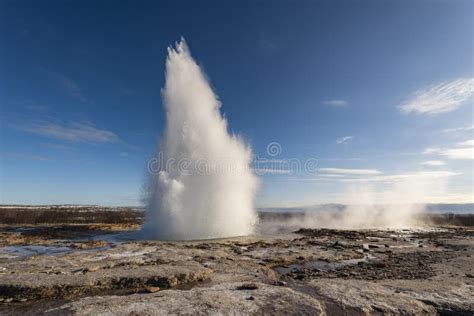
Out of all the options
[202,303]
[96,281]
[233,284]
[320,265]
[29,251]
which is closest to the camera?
[202,303]

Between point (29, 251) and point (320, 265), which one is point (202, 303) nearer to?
point (320, 265)

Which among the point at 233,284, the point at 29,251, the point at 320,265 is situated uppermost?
the point at 233,284

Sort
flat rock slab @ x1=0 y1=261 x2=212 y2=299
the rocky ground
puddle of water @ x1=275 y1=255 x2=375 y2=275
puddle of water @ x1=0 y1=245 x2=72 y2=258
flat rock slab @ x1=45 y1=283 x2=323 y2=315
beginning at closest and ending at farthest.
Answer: flat rock slab @ x1=45 y1=283 x2=323 y2=315
the rocky ground
flat rock slab @ x1=0 y1=261 x2=212 y2=299
puddle of water @ x1=275 y1=255 x2=375 y2=275
puddle of water @ x1=0 y1=245 x2=72 y2=258

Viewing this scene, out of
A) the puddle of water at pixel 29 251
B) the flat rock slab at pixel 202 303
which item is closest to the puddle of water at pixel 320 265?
the flat rock slab at pixel 202 303

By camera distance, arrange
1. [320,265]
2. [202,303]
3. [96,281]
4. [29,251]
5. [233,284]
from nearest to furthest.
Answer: [202,303] → [96,281] → [233,284] → [320,265] → [29,251]

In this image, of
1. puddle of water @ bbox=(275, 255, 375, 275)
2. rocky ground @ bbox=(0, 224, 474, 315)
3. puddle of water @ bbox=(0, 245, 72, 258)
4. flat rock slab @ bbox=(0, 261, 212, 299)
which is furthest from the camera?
puddle of water @ bbox=(0, 245, 72, 258)

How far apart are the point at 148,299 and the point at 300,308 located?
15.6 ft

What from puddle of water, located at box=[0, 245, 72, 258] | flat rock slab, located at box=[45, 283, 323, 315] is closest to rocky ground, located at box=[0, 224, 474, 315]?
flat rock slab, located at box=[45, 283, 323, 315]

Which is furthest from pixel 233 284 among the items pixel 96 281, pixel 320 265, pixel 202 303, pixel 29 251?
pixel 29 251

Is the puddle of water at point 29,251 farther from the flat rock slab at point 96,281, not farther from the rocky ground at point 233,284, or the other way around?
the flat rock slab at point 96,281

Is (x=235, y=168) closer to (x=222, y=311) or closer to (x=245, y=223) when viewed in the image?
(x=245, y=223)

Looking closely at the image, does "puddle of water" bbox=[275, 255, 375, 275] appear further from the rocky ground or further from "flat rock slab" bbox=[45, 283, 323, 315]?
"flat rock slab" bbox=[45, 283, 323, 315]

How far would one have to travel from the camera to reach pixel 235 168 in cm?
3219

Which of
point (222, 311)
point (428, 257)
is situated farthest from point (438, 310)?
point (428, 257)
